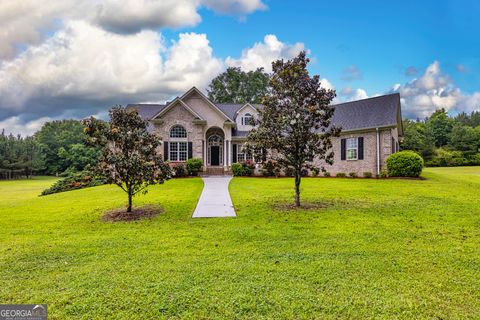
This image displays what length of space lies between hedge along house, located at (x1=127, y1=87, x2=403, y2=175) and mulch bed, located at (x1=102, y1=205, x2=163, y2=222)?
11.0 meters

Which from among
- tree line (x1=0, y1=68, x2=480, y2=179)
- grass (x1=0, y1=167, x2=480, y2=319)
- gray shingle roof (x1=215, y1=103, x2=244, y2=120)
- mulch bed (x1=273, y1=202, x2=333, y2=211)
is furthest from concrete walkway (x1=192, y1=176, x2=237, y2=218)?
tree line (x1=0, y1=68, x2=480, y2=179)

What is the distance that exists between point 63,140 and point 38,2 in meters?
52.3

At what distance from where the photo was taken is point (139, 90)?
29938mm

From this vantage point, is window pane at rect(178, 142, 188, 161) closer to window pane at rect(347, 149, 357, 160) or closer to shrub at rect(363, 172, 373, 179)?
window pane at rect(347, 149, 357, 160)

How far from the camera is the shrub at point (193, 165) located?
21.7 metres

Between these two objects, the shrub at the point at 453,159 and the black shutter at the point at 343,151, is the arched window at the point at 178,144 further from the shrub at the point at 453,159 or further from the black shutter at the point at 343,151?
the shrub at the point at 453,159

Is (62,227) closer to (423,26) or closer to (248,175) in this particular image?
(248,175)

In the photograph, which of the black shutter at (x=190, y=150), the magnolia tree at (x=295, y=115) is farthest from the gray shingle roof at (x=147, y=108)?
the magnolia tree at (x=295, y=115)

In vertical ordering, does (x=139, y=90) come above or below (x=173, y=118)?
above

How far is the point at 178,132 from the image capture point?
2266 cm

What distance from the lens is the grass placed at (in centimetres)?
361

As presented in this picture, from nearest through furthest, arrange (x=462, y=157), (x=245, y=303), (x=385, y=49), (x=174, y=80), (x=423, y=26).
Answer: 1. (x=245, y=303)
2. (x=423, y=26)
3. (x=385, y=49)
4. (x=174, y=80)
5. (x=462, y=157)

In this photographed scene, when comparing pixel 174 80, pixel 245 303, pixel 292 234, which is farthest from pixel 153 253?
pixel 174 80

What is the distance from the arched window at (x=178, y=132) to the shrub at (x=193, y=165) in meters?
2.22
